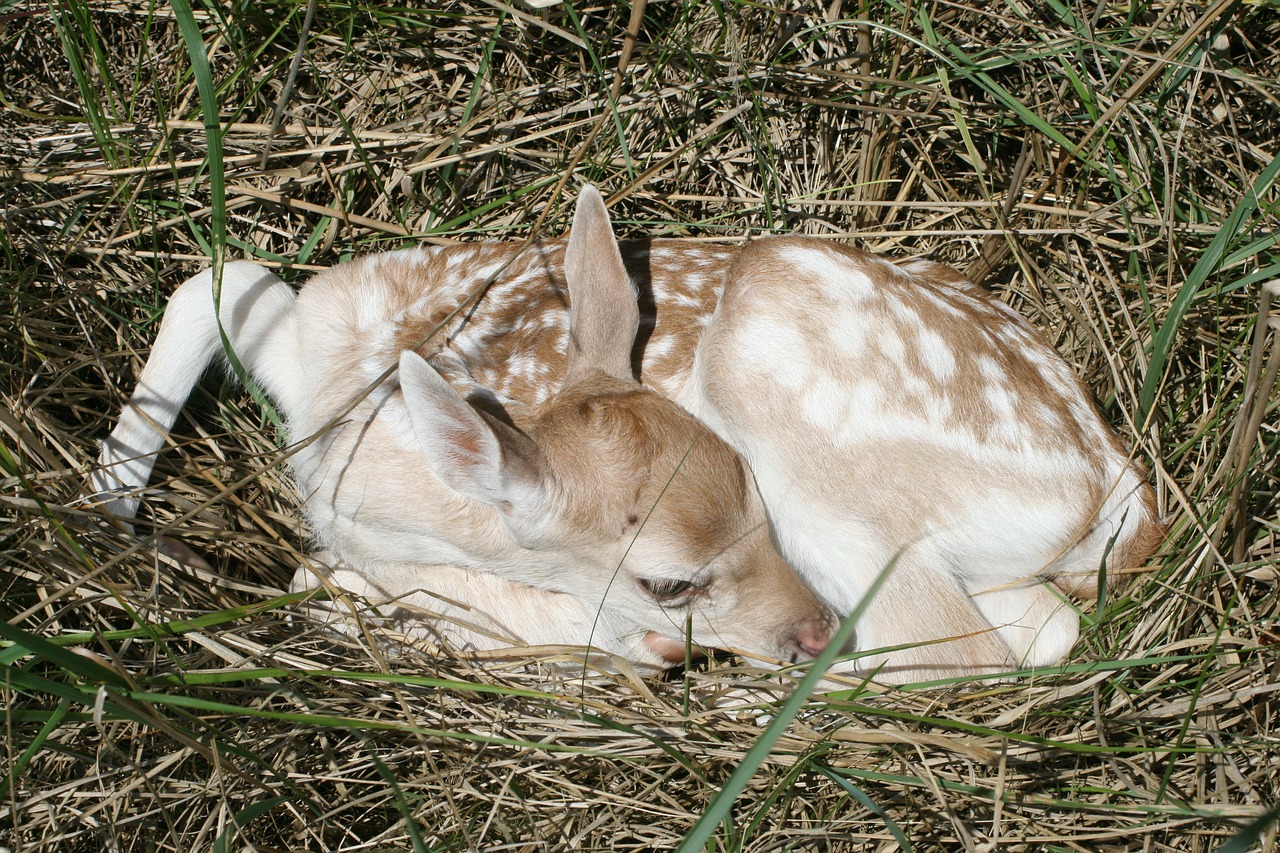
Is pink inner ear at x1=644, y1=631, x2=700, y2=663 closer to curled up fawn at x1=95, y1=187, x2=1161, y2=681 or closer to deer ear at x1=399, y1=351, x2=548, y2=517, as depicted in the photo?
curled up fawn at x1=95, y1=187, x2=1161, y2=681

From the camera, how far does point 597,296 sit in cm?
301

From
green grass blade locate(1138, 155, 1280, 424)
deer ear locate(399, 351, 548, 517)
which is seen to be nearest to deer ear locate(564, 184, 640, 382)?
deer ear locate(399, 351, 548, 517)

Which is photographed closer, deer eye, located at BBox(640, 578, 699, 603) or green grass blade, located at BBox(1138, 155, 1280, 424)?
deer eye, located at BBox(640, 578, 699, 603)

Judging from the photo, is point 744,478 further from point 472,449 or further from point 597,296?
point 472,449

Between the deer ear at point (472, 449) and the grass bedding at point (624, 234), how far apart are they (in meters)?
0.52

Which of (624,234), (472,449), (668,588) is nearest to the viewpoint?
(472,449)

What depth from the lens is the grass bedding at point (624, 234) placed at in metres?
2.54

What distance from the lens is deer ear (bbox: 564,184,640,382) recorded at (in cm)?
298

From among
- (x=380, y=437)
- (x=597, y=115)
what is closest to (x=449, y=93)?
(x=597, y=115)

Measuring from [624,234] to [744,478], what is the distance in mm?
1564

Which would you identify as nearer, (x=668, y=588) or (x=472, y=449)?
(x=472, y=449)

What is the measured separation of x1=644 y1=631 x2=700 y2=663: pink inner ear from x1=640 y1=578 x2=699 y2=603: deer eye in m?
0.24

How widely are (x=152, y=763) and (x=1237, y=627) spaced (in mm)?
2986

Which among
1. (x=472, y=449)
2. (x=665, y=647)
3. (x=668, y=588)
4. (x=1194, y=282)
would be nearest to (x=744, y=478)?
(x=668, y=588)
